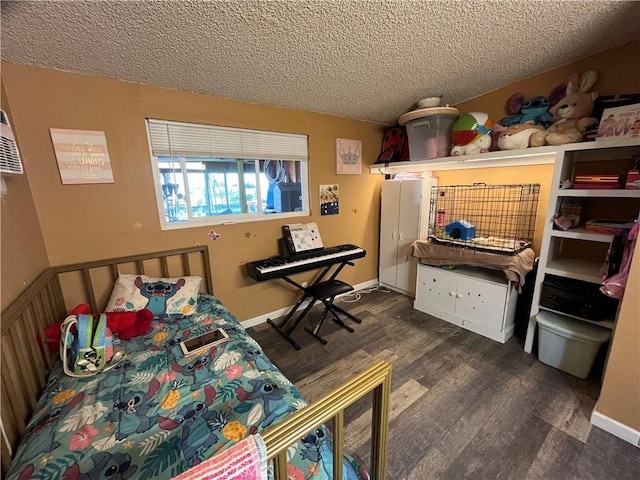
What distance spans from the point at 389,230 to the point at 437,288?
970 millimetres

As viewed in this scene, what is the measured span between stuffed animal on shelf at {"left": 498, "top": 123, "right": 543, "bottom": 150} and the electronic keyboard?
1.71 meters

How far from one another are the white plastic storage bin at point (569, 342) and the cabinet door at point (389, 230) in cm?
165

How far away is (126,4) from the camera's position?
124 cm

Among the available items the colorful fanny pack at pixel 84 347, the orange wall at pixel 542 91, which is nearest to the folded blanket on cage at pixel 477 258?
the orange wall at pixel 542 91

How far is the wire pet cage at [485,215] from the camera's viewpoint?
8.42 ft

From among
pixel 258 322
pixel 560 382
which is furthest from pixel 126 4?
pixel 560 382

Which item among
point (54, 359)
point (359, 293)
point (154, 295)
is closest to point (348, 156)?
point (359, 293)

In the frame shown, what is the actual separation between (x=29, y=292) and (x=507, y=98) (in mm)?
4017

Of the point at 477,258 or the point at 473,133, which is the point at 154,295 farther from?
the point at 473,133

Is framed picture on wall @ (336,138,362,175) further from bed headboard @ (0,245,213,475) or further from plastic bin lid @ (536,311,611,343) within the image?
plastic bin lid @ (536,311,611,343)

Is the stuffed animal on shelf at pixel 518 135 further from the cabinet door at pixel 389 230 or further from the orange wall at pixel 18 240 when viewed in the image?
the orange wall at pixel 18 240

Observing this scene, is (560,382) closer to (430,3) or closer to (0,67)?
(430,3)

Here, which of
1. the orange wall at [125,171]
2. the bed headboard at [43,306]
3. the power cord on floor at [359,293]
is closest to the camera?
the bed headboard at [43,306]

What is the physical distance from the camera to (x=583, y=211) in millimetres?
2221
